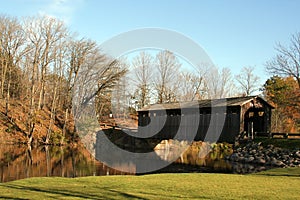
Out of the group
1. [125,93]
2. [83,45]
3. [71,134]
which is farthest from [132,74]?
[71,134]

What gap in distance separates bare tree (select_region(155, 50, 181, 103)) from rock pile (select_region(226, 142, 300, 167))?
48.4 ft

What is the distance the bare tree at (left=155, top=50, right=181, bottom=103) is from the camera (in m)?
39.7

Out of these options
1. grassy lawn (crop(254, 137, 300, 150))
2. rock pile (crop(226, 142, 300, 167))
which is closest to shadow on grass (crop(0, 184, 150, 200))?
rock pile (crop(226, 142, 300, 167))

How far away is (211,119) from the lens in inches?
1140

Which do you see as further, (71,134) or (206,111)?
(71,134)

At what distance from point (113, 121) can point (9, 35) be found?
713 inches

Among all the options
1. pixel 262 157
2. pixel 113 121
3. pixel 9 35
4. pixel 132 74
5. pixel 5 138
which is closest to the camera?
pixel 262 157

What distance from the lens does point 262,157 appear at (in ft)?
80.3

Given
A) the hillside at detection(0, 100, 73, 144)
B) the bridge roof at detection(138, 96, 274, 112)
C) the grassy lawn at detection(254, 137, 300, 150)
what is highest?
the bridge roof at detection(138, 96, 274, 112)

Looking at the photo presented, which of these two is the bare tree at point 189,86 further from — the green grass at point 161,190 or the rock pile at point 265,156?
the green grass at point 161,190

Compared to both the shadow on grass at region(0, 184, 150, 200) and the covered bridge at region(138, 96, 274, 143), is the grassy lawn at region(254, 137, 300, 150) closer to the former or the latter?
the covered bridge at region(138, 96, 274, 143)

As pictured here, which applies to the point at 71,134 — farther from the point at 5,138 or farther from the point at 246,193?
the point at 246,193

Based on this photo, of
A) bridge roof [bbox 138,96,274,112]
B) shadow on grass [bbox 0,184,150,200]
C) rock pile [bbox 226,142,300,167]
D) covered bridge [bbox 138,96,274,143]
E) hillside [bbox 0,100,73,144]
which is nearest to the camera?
shadow on grass [bbox 0,184,150,200]

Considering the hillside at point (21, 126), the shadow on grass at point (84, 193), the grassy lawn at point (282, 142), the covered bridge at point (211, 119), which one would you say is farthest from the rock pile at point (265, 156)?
the hillside at point (21, 126)
